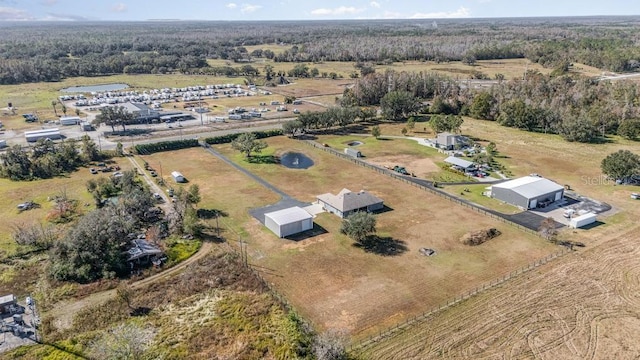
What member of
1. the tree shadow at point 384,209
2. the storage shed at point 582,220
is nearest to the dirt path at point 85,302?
the tree shadow at point 384,209

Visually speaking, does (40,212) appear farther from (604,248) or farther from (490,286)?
(604,248)

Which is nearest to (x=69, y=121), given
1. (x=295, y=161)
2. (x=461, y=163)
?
(x=295, y=161)

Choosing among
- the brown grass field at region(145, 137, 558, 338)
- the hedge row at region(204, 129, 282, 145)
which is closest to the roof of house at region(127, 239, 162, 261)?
the brown grass field at region(145, 137, 558, 338)

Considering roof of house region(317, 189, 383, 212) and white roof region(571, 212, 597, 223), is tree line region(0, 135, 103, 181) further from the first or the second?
white roof region(571, 212, 597, 223)

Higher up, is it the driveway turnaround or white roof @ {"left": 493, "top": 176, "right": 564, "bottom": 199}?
white roof @ {"left": 493, "top": 176, "right": 564, "bottom": 199}

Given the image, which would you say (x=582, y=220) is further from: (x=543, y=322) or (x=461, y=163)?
(x=461, y=163)

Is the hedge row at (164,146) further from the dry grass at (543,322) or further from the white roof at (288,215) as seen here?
the dry grass at (543,322)

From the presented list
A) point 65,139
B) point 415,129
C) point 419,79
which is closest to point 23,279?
point 65,139
